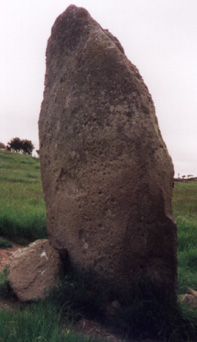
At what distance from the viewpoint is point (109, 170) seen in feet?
12.5

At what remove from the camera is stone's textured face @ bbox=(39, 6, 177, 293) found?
3.67m

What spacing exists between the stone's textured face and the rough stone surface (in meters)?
0.22

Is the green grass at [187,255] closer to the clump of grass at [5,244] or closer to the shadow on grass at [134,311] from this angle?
the shadow on grass at [134,311]

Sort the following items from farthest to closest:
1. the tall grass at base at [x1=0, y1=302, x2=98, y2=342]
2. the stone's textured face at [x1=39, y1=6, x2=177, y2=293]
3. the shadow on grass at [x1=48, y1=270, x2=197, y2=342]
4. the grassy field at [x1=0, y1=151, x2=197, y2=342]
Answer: the stone's textured face at [x1=39, y1=6, x2=177, y2=293], the shadow on grass at [x1=48, y1=270, x2=197, y2=342], the grassy field at [x1=0, y1=151, x2=197, y2=342], the tall grass at base at [x1=0, y1=302, x2=98, y2=342]

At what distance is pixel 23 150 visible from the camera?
133 ft

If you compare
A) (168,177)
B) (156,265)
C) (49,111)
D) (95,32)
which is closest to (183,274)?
(156,265)

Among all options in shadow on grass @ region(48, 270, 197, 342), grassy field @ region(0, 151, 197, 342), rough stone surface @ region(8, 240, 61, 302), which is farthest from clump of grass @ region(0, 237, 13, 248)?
shadow on grass @ region(48, 270, 197, 342)

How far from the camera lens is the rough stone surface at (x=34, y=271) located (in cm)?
392

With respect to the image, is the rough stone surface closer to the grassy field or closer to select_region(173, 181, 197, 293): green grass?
the grassy field

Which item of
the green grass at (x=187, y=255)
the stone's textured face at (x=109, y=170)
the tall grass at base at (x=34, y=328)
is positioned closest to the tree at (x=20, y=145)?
the green grass at (x=187, y=255)

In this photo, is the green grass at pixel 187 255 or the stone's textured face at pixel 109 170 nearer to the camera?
the stone's textured face at pixel 109 170

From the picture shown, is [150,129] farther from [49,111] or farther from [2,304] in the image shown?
[2,304]

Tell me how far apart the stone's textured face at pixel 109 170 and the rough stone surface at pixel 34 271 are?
22cm

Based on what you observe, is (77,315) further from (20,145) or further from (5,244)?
(20,145)
